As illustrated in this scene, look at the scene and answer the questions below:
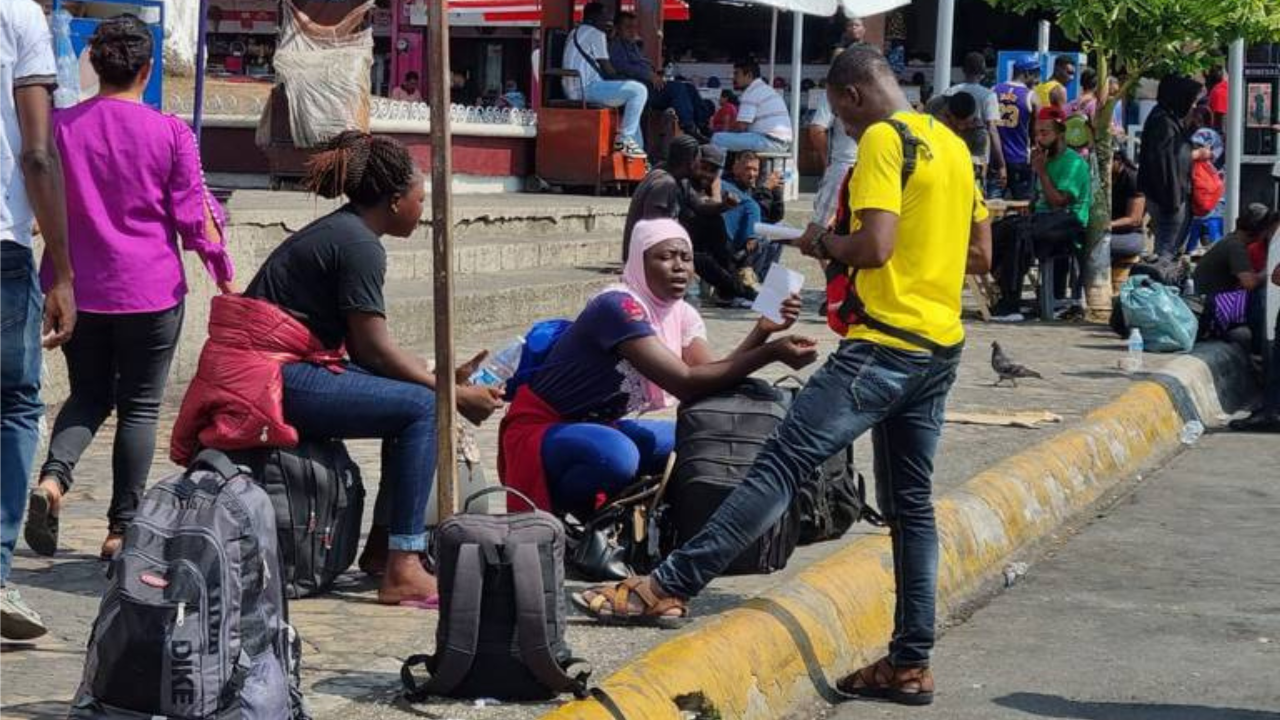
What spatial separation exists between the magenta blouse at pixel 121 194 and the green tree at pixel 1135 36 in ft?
31.8

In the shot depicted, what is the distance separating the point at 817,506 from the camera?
7277 millimetres

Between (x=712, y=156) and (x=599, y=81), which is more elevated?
(x=599, y=81)

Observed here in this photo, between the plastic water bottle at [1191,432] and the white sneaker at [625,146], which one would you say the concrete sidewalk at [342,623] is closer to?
the plastic water bottle at [1191,432]

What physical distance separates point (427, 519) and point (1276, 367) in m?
6.82

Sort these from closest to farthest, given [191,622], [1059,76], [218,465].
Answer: [191,622] → [218,465] → [1059,76]

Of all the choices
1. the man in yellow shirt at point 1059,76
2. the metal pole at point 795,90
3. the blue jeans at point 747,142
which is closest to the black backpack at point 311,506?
the blue jeans at point 747,142

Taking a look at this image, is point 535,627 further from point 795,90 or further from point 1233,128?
point 795,90

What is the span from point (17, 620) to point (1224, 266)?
10.0 metres

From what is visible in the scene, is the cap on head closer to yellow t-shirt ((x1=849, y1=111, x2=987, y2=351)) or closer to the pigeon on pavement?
the pigeon on pavement

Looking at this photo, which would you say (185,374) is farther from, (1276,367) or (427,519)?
(1276,367)

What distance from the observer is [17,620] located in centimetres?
552

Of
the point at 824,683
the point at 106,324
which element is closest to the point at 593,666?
the point at 824,683

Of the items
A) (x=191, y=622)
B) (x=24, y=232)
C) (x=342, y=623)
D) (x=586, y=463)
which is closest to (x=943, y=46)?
(x=586, y=463)

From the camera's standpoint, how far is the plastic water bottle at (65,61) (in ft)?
28.7
